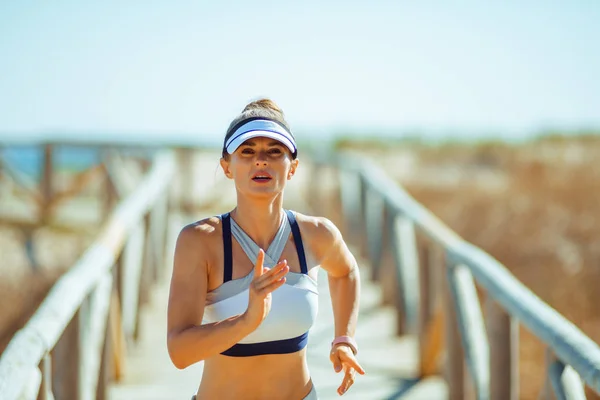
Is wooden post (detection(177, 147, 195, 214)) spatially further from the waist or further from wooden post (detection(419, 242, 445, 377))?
the waist

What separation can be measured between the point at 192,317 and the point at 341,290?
483 mm

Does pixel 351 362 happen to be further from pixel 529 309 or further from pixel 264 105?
pixel 529 309

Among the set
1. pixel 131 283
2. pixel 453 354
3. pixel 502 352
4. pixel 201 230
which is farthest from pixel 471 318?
pixel 131 283

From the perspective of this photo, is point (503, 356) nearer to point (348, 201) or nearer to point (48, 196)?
point (348, 201)

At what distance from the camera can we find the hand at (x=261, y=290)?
6.25 feet

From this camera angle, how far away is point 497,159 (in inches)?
1048

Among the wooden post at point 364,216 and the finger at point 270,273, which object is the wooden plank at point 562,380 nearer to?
the finger at point 270,273

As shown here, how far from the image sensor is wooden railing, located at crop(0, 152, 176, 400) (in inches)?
96.6

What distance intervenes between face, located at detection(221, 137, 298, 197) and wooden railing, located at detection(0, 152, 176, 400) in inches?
Answer: 32.4

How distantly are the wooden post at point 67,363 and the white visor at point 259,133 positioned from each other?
5.19 ft

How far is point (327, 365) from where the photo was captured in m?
5.01

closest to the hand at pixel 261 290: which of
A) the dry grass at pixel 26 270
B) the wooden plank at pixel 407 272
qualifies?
the wooden plank at pixel 407 272

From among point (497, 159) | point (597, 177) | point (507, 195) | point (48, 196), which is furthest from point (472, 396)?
point (497, 159)

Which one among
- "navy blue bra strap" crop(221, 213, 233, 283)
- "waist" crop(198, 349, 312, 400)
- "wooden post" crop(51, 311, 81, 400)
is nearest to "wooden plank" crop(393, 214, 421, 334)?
"wooden post" crop(51, 311, 81, 400)
